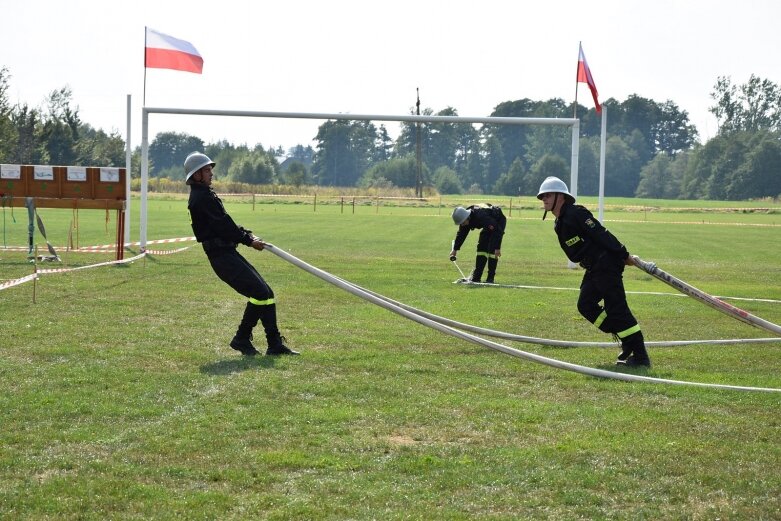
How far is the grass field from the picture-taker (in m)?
5.77

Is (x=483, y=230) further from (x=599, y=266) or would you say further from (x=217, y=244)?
(x=217, y=244)

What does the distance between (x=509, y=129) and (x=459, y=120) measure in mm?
80484

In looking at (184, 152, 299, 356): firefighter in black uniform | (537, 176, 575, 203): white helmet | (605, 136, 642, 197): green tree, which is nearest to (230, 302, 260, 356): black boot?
(184, 152, 299, 356): firefighter in black uniform

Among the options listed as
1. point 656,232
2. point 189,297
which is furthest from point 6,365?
point 656,232

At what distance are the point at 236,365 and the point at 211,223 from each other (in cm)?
156

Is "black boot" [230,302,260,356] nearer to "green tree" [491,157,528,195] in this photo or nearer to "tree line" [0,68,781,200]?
"tree line" [0,68,781,200]

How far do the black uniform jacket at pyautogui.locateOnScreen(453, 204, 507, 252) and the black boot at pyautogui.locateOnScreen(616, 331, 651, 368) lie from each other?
8296 mm

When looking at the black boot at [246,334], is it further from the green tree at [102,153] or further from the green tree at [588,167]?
the green tree at [588,167]

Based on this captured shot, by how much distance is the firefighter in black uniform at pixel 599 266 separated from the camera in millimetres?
10227

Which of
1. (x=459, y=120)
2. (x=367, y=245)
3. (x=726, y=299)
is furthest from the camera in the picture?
(x=367, y=245)

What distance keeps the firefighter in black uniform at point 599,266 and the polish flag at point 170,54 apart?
14770 mm

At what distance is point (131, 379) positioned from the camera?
906 centimetres

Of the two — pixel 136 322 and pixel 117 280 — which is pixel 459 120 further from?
pixel 136 322

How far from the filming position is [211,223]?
10.4 metres
